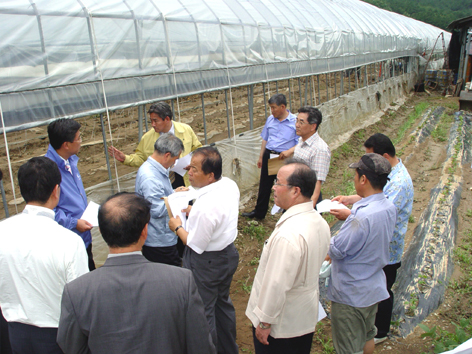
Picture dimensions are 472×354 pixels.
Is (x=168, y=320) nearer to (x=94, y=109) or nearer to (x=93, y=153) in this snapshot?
(x=94, y=109)

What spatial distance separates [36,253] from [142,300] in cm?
79

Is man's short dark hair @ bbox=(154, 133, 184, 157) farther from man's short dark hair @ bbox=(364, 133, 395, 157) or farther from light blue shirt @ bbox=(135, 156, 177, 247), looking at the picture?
man's short dark hair @ bbox=(364, 133, 395, 157)

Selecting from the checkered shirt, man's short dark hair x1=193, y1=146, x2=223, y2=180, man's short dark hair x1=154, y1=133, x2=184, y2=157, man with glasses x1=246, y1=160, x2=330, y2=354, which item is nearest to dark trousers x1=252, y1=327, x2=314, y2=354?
man with glasses x1=246, y1=160, x2=330, y2=354

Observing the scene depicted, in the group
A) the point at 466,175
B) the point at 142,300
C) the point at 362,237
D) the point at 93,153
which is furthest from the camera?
the point at 93,153

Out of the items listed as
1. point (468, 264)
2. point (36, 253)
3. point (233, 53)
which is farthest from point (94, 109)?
point (468, 264)

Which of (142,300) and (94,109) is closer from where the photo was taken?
(142,300)

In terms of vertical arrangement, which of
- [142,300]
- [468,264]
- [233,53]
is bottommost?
[468,264]

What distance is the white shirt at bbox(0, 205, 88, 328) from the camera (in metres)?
2.08

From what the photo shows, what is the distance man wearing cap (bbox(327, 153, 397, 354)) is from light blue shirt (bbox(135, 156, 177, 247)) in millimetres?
1529

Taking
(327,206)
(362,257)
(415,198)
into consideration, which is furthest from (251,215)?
(362,257)

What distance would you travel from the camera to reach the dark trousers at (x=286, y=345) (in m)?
2.45

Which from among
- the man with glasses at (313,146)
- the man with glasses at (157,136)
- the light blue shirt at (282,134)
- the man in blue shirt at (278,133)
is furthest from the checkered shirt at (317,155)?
the man with glasses at (157,136)

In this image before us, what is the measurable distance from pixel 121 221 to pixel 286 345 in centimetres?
140

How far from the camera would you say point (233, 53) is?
6.89 meters
